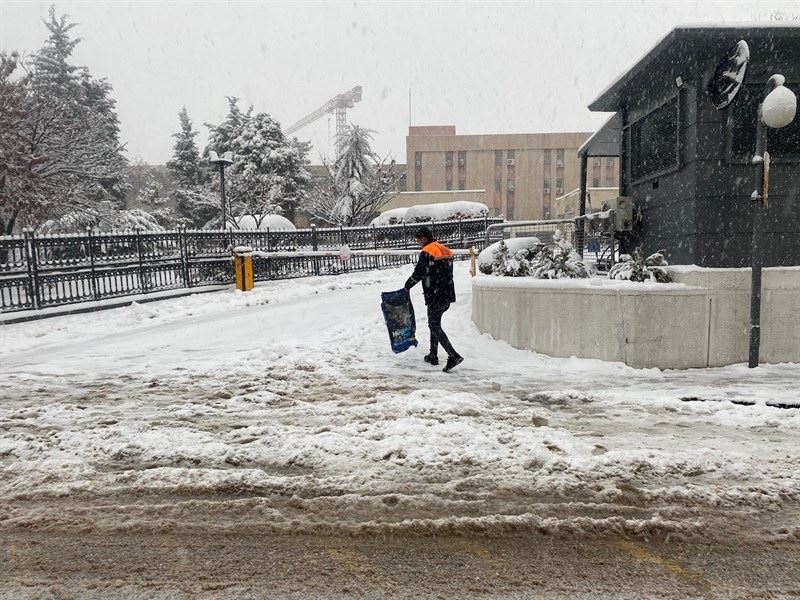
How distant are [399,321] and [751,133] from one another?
6038mm

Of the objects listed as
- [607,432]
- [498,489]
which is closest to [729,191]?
[607,432]

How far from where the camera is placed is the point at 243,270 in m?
16.0

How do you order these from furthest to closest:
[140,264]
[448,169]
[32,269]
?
1. [448,169]
2. [140,264]
3. [32,269]

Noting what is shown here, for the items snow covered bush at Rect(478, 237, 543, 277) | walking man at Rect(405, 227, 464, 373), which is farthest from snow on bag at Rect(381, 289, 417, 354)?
snow covered bush at Rect(478, 237, 543, 277)

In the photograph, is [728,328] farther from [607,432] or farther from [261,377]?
[261,377]

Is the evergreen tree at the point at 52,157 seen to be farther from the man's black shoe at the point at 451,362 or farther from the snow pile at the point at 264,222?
the man's black shoe at the point at 451,362

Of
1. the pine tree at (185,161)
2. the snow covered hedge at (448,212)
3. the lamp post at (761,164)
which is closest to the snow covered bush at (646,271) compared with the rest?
the lamp post at (761,164)

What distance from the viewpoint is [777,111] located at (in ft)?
20.7

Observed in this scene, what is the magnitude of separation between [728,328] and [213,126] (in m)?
43.7

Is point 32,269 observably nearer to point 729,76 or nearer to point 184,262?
point 184,262

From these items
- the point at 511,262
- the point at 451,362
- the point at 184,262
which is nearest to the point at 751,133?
the point at 511,262

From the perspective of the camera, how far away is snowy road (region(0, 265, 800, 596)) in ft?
10.8

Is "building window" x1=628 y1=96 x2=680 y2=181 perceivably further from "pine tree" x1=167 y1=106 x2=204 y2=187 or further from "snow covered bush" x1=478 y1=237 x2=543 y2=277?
"pine tree" x1=167 y1=106 x2=204 y2=187

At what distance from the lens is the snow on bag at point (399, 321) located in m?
7.82
